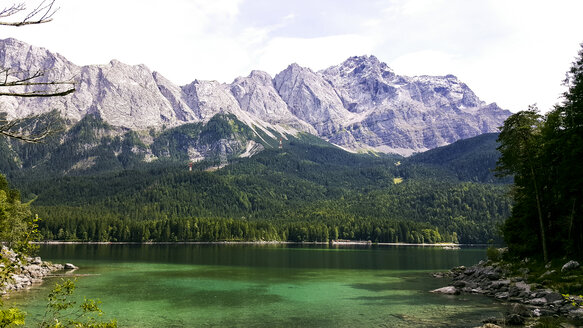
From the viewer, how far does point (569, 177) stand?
4869cm

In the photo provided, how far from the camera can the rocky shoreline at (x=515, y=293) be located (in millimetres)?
37906

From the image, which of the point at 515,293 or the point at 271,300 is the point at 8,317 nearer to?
the point at 271,300

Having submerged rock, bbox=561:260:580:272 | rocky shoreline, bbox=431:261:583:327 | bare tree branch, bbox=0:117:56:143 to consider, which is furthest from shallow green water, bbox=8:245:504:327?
bare tree branch, bbox=0:117:56:143

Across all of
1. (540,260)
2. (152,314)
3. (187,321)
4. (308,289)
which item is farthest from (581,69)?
(152,314)

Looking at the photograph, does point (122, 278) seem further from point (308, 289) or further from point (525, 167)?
point (525, 167)

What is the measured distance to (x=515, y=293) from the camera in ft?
170

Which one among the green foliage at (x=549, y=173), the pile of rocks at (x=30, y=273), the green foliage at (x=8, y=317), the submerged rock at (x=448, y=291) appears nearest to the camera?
the green foliage at (x=8, y=317)

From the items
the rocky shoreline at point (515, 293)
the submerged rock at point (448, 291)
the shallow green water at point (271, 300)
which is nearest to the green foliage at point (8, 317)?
the shallow green water at point (271, 300)

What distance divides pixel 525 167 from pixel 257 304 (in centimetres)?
4228

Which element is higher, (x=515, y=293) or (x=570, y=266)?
(x=570, y=266)

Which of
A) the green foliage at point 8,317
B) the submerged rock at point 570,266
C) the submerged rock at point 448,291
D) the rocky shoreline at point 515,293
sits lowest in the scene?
the submerged rock at point 448,291

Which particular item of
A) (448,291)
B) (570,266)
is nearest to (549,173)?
(570,266)

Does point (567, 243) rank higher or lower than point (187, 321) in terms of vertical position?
higher

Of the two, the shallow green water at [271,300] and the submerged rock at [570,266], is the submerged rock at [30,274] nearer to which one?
the shallow green water at [271,300]
